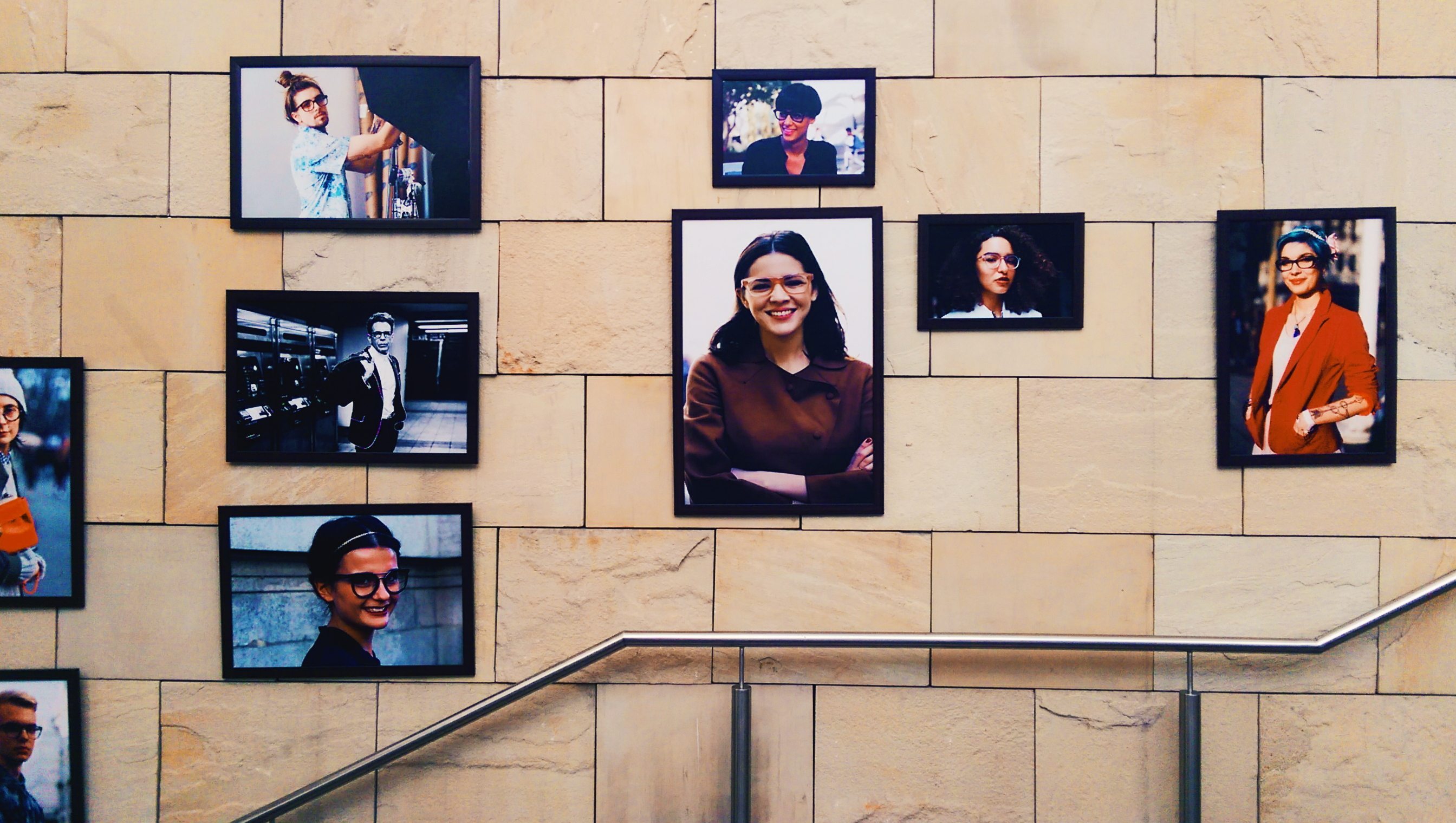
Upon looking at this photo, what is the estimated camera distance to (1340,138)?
2441mm

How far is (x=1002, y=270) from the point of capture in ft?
8.02

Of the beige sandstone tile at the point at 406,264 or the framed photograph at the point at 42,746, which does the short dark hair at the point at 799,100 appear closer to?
the beige sandstone tile at the point at 406,264

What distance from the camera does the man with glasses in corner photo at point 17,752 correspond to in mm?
2477

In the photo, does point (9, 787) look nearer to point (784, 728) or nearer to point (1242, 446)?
point (784, 728)

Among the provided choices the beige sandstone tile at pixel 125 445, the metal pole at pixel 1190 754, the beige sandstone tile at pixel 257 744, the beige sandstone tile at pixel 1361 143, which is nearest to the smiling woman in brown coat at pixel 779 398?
the metal pole at pixel 1190 754

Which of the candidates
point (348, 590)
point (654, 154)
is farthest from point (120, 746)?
point (654, 154)

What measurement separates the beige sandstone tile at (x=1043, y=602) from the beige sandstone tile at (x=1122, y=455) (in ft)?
0.29

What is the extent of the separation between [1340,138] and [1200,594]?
1.49 meters

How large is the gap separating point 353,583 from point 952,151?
2.34m

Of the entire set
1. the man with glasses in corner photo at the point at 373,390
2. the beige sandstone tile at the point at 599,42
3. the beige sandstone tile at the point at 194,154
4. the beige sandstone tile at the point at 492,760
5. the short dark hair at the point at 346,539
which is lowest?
the beige sandstone tile at the point at 492,760

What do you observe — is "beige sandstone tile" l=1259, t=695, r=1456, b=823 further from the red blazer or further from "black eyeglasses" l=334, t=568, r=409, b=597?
"black eyeglasses" l=334, t=568, r=409, b=597

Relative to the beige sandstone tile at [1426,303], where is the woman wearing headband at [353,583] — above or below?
below

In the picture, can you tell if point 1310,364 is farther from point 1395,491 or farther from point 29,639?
point 29,639

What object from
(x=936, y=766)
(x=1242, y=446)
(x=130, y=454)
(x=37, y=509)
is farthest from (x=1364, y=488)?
(x=37, y=509)
